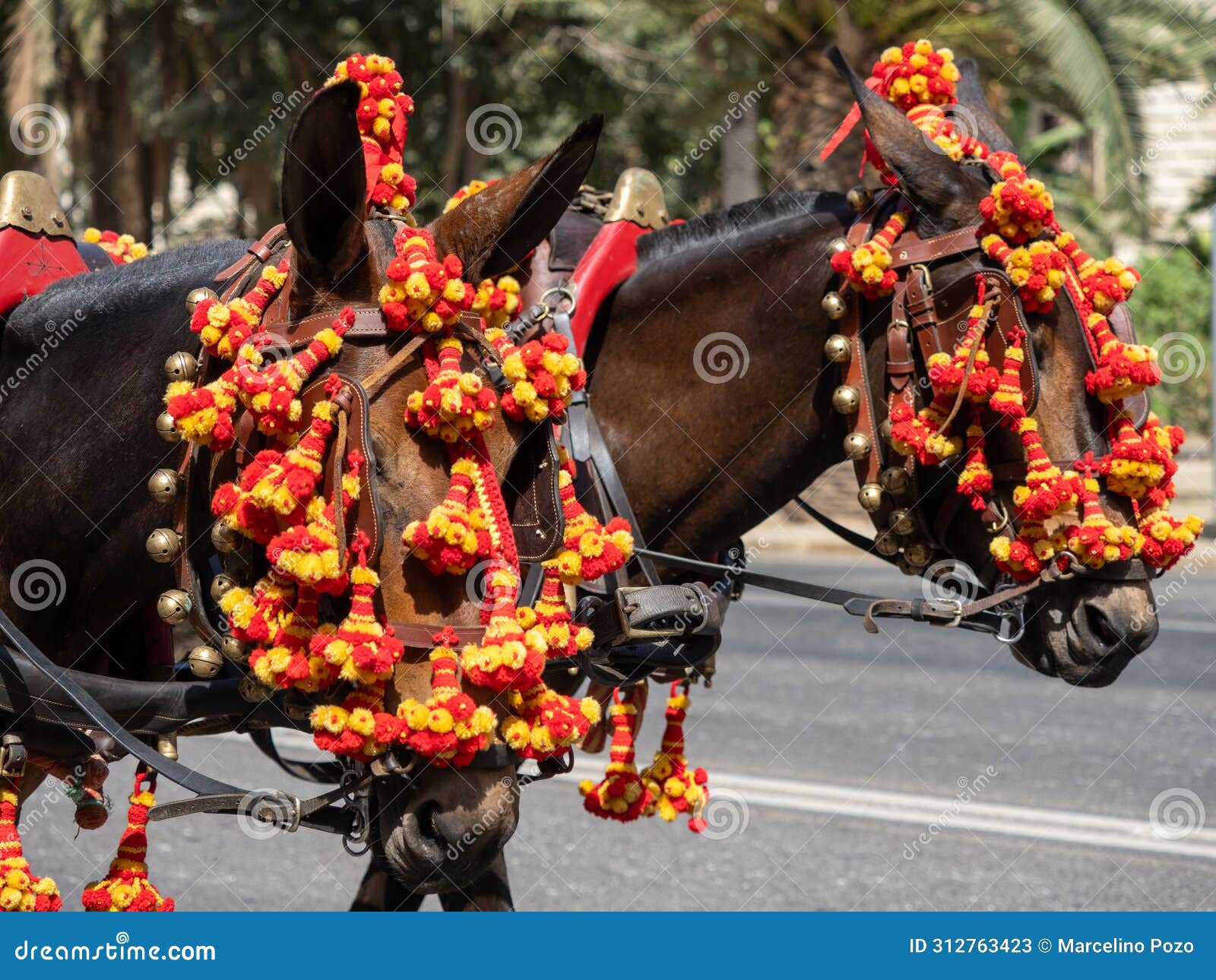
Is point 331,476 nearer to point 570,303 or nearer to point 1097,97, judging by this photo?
point 570,303

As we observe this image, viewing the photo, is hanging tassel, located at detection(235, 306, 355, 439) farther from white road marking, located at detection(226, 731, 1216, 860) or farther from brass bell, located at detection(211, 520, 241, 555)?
white road marking, located at detection(226, 731, 1216, 860)

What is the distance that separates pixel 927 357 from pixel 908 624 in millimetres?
7842

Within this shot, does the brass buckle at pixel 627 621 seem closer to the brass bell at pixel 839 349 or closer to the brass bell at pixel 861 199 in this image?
the brass bell at pixel 839 349

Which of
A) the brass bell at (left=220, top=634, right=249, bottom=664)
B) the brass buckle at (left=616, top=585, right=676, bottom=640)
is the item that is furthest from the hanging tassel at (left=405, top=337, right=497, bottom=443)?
the brass buckle at (left=616, top=585, right=676, bottom=640)

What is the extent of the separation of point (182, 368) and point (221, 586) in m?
0.39

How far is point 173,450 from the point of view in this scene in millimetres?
2713

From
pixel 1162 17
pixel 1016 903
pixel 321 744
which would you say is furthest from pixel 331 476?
pixel 1162 17

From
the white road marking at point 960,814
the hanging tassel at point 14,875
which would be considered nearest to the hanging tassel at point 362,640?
the hanging tassel at point 14,875

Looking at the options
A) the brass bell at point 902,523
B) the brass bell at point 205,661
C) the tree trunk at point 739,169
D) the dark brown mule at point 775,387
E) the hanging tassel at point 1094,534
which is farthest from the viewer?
the tree trunk at point 739,169

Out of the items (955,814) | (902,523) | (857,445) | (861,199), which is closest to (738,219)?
(861,199)

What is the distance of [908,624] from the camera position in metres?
11.0

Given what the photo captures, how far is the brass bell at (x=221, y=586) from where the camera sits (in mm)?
2521

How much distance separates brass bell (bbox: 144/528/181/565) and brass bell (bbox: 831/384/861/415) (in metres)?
1.54

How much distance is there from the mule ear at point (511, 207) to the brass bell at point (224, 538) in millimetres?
586
